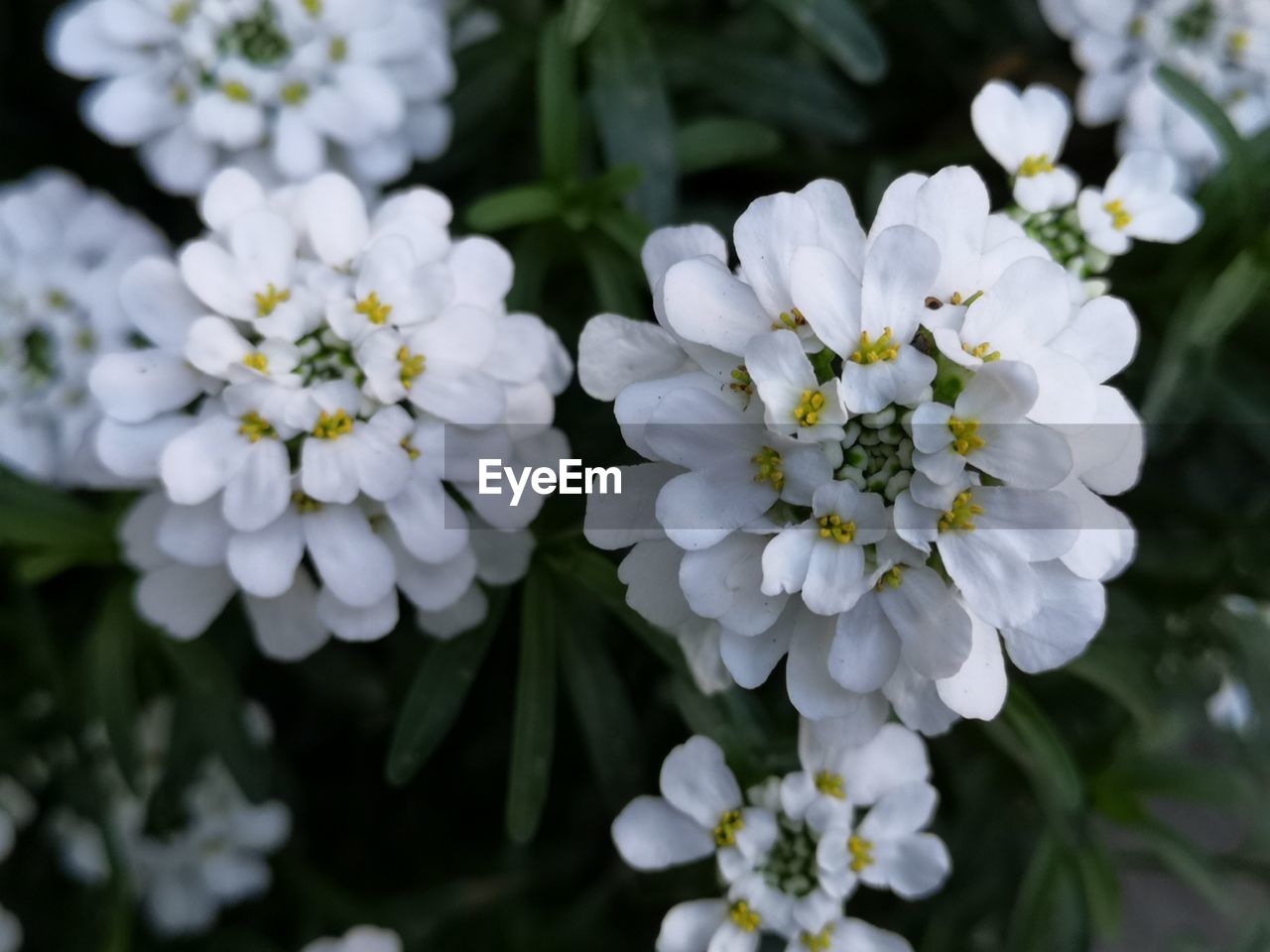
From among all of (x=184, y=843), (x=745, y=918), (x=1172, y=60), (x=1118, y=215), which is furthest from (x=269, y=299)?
(x=1172, y=60)

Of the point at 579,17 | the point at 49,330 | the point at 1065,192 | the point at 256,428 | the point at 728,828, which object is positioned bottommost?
the point at 728,828

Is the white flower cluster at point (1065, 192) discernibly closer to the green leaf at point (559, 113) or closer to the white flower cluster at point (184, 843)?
the green leaf at point (559, 113)

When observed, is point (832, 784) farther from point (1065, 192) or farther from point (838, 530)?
point (1065, 192)

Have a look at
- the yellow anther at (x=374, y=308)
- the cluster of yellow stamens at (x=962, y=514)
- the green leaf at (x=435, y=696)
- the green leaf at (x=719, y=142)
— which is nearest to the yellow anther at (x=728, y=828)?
the green leaf at (x=435, y=696)

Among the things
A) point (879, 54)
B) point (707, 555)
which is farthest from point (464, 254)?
point (879, 54)

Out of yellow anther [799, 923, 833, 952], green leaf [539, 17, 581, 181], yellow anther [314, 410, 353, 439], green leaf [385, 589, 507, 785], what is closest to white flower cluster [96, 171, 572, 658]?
yellow anther [314, 410, 353, 439]

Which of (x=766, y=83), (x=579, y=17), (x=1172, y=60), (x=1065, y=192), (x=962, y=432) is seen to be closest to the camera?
(x=962, y=432)
